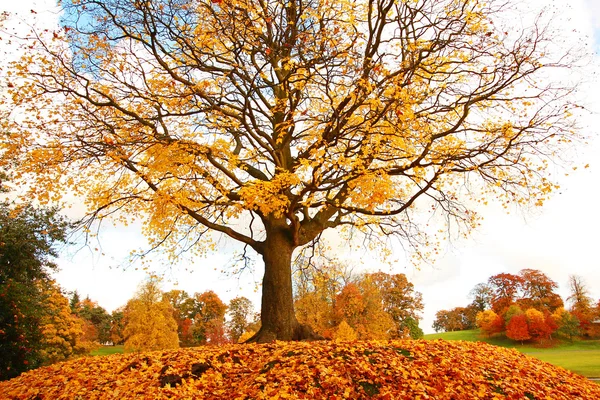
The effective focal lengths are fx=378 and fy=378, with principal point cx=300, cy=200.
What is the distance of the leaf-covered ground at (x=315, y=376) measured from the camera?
6.11 meters

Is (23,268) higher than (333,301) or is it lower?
higher

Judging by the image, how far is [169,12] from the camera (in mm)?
8391

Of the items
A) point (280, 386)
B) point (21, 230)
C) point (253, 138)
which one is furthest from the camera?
point (21, 230)

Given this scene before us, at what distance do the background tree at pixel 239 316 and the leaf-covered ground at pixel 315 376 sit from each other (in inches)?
1411

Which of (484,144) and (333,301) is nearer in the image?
(484,144)

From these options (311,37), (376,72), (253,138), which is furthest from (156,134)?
(376,72)

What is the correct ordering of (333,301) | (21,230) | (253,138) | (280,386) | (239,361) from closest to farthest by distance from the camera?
(280,386)
(239,361)
(253,138)
(21,230)
(333,301)

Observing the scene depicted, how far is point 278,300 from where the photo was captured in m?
10.2

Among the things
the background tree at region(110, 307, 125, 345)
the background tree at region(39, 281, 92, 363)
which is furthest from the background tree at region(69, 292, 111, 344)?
the background tree at region(39, 281, 92, 363)

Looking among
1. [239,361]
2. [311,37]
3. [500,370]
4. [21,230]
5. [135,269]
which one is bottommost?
[500,370]

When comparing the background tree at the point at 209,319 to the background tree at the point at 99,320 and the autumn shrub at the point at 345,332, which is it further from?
the autumn shrub at the point at 345,332

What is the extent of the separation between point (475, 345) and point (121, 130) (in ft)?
34.7

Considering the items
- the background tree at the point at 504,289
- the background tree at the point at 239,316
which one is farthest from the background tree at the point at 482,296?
the background tree at the point at 239,316

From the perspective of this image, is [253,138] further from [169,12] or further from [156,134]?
[169,12]
